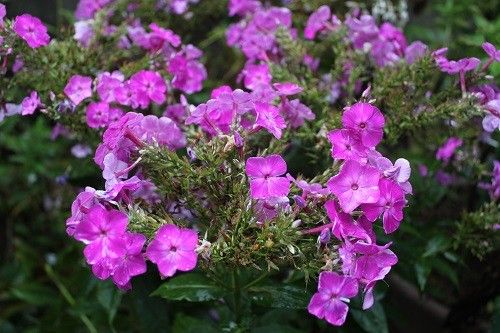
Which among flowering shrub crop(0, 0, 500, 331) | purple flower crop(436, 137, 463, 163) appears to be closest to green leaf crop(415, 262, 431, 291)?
flowering shrub crop(0, 0, 500, 331)

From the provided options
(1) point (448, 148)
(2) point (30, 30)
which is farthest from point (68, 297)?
(1) point (448, 148)

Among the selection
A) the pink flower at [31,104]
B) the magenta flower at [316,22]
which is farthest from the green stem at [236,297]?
the magenta flower at [316,22]

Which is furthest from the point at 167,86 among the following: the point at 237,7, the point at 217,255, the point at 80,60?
the point at 217,255

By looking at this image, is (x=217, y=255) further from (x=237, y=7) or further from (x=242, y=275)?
(x=237, y=7)

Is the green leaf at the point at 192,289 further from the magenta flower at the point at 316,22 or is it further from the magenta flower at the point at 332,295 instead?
the magenta flower at the point at 316,22

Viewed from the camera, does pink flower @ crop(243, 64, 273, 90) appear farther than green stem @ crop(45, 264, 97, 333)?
No

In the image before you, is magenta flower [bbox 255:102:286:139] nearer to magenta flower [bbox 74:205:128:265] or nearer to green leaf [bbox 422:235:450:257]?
magenta flower [bbox 74:205:128:265]
